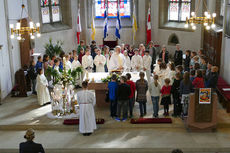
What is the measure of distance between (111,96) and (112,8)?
36.4 feet

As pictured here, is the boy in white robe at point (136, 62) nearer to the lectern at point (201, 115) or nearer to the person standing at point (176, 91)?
the person standing at point (176, 91)

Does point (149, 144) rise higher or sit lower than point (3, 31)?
lower

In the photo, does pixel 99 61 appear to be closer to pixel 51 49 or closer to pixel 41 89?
pixel 41 89

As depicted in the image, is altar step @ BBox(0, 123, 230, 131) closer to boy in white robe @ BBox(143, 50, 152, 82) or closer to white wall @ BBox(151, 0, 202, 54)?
boy in white robe @ BBox(143, 50, 152, 82)

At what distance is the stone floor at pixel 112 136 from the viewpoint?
30.2ft

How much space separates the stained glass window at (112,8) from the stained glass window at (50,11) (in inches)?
101

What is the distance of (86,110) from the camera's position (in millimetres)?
9758

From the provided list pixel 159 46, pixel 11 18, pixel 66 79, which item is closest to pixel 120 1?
pixel 159 46

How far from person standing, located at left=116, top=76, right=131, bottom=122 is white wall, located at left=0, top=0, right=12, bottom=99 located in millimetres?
4807

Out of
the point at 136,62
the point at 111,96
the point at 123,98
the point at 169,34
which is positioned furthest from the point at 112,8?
the point at 123,98

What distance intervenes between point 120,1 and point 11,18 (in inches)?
328

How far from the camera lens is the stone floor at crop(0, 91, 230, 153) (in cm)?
920

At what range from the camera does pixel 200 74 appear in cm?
1063

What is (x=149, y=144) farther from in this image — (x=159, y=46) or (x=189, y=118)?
(x=159, y=46)
